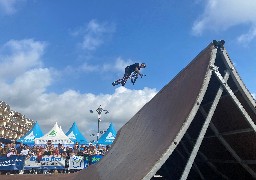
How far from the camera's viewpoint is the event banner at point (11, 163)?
65.7 ft

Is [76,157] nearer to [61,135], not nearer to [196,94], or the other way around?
[61,135]

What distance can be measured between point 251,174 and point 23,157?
1765 cm

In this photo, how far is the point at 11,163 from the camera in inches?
792

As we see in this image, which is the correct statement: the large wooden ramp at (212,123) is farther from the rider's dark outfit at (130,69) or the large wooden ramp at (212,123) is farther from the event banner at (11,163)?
the rider's dark outfit at (130,69)

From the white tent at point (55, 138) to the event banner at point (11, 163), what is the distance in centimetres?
762

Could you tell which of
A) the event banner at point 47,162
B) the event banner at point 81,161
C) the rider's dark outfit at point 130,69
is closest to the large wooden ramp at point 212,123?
the event banner at point 81,161

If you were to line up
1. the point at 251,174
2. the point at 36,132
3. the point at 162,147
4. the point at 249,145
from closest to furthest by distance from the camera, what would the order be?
the point at 162,147 < the point at 249,145 < the point at 251,174 < the point at 36,132

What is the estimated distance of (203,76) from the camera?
15.3 feet

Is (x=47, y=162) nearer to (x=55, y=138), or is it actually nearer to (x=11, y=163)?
(x=11, y=163)

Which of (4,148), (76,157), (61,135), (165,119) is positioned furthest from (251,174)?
(61,135)

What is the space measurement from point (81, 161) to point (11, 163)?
475 cm

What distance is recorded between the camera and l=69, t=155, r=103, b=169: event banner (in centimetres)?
2120

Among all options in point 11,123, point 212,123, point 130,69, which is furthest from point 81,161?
point 11,123

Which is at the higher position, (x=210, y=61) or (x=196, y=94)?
(x=210, y=61)
